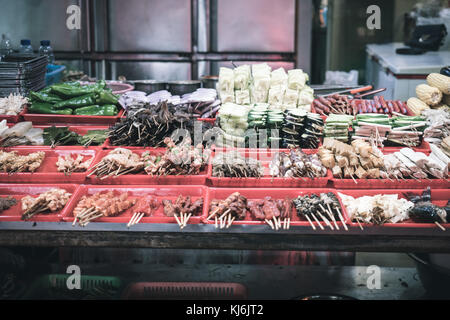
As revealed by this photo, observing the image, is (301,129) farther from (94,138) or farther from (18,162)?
(18,162)

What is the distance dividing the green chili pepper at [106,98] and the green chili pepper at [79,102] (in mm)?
63

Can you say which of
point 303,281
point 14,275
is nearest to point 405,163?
point 303,281

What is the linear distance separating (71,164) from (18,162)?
41cm

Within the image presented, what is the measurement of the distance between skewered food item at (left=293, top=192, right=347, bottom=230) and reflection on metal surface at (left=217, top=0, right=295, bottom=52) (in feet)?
15.4

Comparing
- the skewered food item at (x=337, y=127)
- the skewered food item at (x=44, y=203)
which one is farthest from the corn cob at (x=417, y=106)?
the skewered food item at (x=44, y=203)

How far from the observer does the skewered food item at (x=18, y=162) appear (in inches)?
141

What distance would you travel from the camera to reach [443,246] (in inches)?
119

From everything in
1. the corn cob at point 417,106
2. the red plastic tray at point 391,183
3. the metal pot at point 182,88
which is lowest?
the red plastic tray at point 391,183

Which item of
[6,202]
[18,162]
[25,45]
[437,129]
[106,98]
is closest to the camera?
[6,202]

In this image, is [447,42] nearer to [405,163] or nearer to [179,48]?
[179,48]

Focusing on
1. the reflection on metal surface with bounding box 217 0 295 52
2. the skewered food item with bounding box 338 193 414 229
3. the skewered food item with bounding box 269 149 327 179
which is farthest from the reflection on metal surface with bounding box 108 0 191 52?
the skewered food item with bounding box 338 193 414 229

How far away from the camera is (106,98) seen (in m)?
4.64

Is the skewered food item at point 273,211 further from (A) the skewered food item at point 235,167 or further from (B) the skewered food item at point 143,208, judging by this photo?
(B) the skewered food item at point 143,208

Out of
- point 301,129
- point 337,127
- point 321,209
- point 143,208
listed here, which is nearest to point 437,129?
point 337,127
